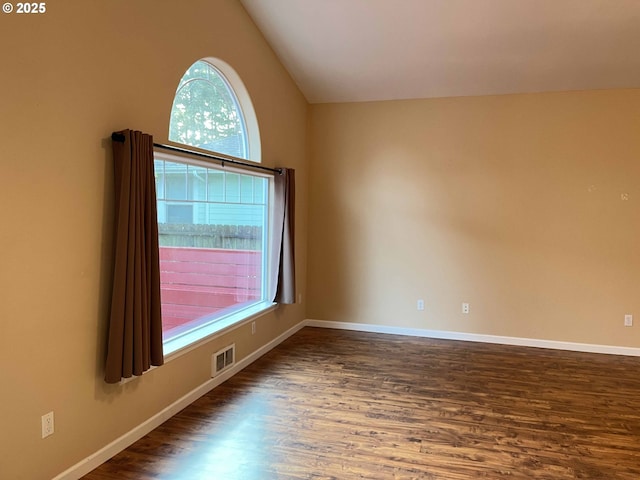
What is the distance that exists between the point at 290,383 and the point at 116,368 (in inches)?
63.0

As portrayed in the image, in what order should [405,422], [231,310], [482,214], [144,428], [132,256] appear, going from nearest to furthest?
1. [132,256]
2. [144,428]
3. [405,422]
4. [231,310]
5. [482,214]

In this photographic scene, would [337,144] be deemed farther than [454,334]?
Yes

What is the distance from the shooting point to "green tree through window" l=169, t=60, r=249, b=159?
3262 mm

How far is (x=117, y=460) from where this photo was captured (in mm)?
2543

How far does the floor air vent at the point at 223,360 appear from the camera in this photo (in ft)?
11.8

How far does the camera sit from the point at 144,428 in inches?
112

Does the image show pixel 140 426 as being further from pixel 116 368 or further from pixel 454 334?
pixel 454 334

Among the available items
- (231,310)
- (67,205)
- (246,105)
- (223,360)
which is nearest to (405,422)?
(223,360)

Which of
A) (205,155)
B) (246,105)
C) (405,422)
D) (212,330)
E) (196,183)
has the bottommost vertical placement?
(405,422)

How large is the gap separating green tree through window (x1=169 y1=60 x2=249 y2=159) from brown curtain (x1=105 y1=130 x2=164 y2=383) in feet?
2.15

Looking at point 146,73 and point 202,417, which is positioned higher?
point 146,73

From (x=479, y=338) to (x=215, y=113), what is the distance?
358 cm

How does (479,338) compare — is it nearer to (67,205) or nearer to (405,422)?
(405,422)

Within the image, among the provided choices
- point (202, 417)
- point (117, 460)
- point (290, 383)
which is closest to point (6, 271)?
point (117, 460)
